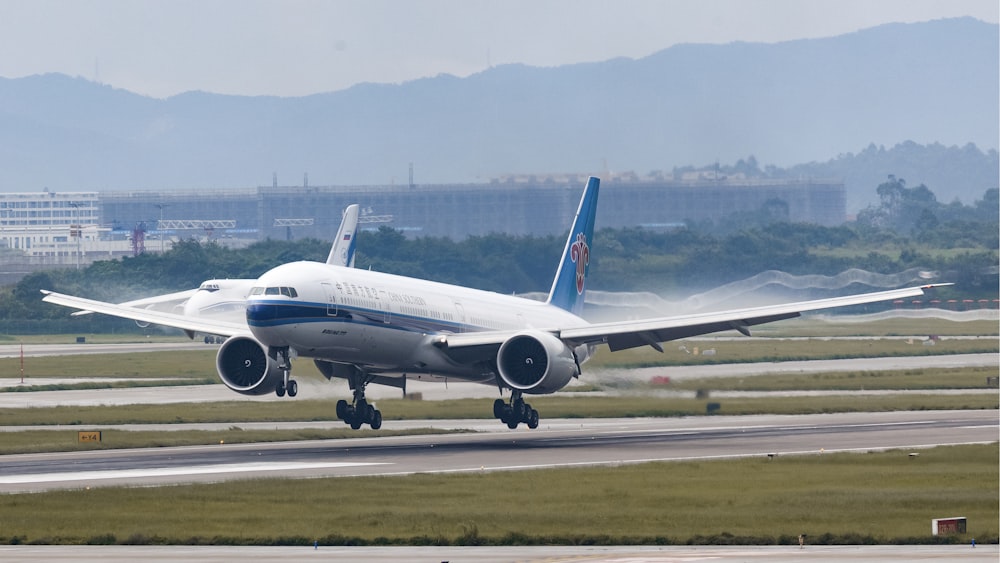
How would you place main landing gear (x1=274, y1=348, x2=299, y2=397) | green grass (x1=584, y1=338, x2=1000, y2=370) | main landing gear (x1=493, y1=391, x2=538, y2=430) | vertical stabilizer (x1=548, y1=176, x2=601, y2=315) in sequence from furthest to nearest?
green grass (x1=584, y1=338, x2=1000, y2=370) → vertical stabilizer (x1=548, y1=176, x2=601, y2=315) → main landing gear (x1=493, y1=391, x2=538, y2=430) → main landing gear (x1=274, y1=348, x2=299, y2=397)

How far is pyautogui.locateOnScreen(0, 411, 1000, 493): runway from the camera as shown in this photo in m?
42.7

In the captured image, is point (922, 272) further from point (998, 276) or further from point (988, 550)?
point (988, 550)

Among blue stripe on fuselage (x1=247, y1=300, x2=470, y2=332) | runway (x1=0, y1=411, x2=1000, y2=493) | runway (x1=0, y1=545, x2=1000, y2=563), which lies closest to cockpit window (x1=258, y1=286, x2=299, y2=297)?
blue stripe on fuselage (x1=247, y1=300, x2=470, y2=332)

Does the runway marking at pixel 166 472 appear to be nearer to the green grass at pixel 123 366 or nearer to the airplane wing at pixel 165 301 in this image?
the green grass at pixel 123 366

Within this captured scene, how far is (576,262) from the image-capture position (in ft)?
221

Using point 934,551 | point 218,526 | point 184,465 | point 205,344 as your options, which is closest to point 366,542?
point 218,526

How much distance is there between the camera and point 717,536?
30766mm

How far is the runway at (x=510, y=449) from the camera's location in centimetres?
4272

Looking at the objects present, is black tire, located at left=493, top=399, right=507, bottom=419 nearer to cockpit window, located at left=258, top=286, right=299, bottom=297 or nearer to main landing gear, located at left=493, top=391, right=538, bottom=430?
main landing gear, located at left=493, top=391, right=538, bottom=430

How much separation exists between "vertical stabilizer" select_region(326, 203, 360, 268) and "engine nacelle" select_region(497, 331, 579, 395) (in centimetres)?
4403

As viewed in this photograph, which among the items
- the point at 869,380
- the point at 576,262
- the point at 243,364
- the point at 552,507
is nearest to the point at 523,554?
the point at 552,507

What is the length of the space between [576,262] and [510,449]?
1848 centimetres

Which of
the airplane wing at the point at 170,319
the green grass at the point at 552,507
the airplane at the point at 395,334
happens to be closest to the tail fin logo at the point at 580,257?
the airplane at the point at 395,334

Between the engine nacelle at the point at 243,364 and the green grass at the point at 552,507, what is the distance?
41.5 feet
